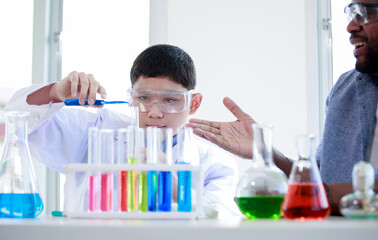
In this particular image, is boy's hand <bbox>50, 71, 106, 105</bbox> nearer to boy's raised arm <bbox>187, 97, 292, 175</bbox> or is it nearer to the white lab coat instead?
the white lab coat

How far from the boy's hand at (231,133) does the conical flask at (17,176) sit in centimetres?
62

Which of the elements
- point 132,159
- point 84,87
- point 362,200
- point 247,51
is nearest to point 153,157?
point 132,159

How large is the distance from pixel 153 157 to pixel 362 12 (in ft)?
3.57

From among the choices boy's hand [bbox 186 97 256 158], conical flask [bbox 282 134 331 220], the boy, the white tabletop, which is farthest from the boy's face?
the white tabletop

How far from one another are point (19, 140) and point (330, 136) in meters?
1.19

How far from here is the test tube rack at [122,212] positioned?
103 cm

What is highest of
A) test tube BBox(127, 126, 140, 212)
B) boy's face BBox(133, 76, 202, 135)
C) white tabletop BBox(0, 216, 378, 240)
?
boy's face BBox(133, 76, 202, 135)

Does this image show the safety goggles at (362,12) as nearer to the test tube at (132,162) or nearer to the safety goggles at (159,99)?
the safety goggles at (159,99)

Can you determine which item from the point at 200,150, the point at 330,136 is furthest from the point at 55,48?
the point at 330,136

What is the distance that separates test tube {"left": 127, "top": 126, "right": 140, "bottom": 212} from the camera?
1.05m

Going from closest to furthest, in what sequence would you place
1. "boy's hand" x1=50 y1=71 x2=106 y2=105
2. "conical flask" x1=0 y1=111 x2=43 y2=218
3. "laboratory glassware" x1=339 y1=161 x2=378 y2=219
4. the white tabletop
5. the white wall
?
1. the white tabletop
2. "laboratory glassware" x1=339 y1=161 x2=378 y2=219
3. "conical flask" x1=0 y1=111 x2=43 y2=218
4. "boy's hand" x1=50 y1=71 x2=106 y2=105
5. the white wall

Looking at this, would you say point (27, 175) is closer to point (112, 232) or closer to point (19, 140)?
point (19, 140)

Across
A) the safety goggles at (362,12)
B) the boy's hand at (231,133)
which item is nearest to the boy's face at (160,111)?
the boy's hand at (231,133)

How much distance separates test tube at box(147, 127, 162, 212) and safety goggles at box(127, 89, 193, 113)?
0.71 metres
